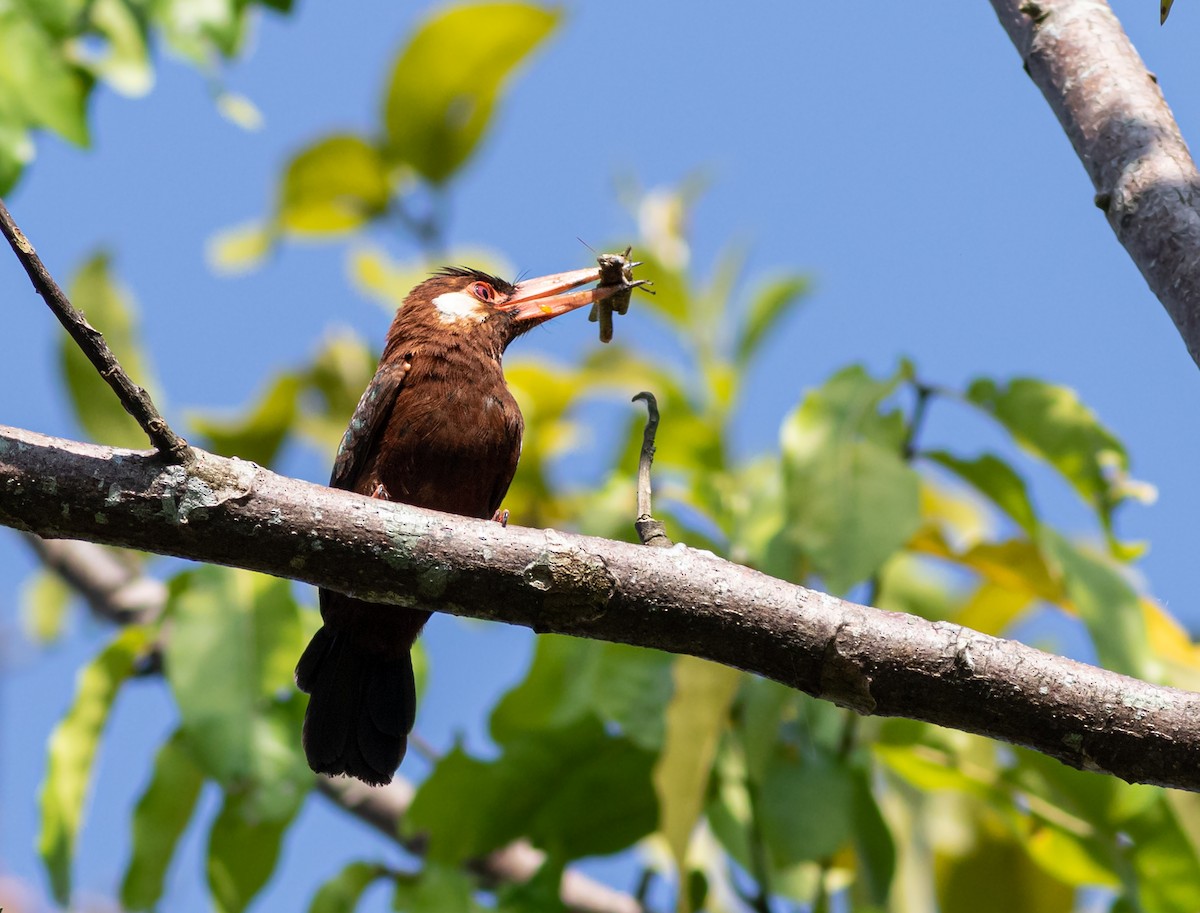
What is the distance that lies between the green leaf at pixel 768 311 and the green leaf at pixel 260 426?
1588 millimetres

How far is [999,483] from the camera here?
11.6 ft

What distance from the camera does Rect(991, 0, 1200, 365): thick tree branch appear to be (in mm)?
2335

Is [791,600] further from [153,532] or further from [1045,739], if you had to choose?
[153,532]

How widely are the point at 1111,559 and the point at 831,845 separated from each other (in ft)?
3.23

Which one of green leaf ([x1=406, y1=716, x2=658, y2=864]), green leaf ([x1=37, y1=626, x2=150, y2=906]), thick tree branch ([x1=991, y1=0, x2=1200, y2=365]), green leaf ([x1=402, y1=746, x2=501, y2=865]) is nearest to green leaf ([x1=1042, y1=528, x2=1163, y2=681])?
thick tree branch ([x1=991, y1=0, x2=1200, y2=365])

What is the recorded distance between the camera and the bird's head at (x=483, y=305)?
412 cm

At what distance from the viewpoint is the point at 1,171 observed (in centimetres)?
284

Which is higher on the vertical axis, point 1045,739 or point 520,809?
point 520,809

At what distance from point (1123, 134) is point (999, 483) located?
1.23 meters

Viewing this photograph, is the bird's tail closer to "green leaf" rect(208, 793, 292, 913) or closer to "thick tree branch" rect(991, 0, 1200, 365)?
"green leaf" rect(208, 793, 292, 913)

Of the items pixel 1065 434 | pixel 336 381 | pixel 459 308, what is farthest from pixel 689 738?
pixel 336 381

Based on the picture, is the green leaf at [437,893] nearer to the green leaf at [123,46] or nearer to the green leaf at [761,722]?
the green leaf at [761,722]

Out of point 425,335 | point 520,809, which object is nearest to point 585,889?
point 520,809

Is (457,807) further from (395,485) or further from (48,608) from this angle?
(48,608)
